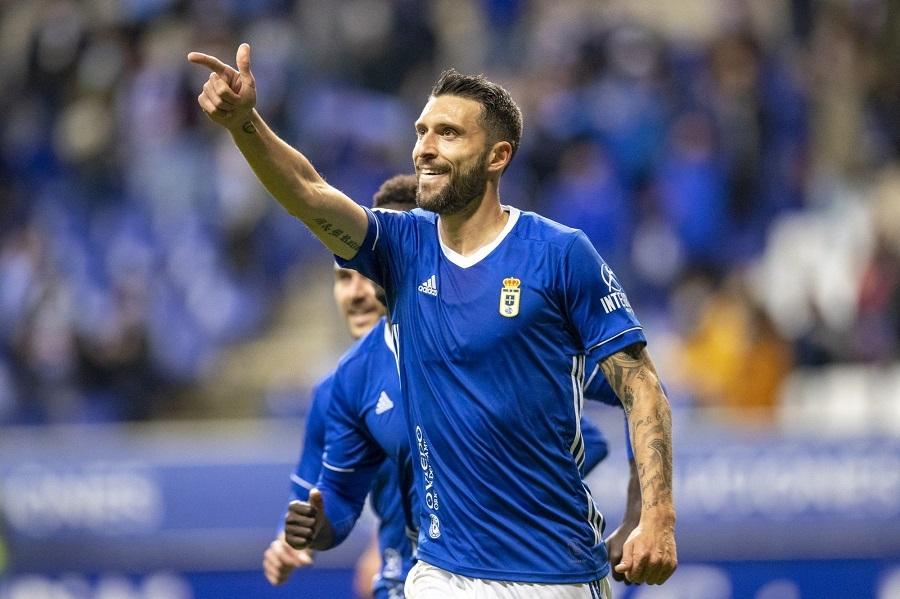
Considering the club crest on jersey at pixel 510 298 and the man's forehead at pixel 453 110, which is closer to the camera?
the club crest on jersey at pixel 510 298

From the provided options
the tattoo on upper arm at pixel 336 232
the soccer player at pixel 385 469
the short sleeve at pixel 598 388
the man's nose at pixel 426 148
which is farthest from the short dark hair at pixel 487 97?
the soccer player at pixel 385 469

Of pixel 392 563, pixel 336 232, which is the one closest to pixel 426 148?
pixel 336 232

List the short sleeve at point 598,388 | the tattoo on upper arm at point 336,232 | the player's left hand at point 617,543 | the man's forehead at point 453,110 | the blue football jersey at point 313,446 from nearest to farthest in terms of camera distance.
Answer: the tattoo on upper arm at point 336,232
the man's forehead at point 453,110
the player's left hand at point 617,543
the short sleeve at point 598,388
the blue football jersey at point 313,446

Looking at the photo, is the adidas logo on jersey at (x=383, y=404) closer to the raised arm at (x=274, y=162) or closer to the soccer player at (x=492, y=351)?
the soccer player at (x=492, y=351)

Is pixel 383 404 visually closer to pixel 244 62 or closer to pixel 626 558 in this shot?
pixel 626 558

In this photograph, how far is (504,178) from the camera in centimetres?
1157

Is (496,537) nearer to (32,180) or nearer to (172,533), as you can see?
(172,533)

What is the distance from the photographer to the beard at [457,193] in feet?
13.7

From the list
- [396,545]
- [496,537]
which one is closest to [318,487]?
[396,545]

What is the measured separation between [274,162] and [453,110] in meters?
0.56

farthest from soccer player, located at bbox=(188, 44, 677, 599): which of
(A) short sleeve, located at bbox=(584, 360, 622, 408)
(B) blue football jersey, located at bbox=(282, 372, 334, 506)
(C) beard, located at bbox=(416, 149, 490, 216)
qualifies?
(B) blue football jersey, located at bbox=(282, 372, 334, 506)

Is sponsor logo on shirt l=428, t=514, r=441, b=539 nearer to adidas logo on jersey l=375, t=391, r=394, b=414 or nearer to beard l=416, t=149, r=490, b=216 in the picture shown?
adidas logo on jersey l=375, t=391, r=394, b=414

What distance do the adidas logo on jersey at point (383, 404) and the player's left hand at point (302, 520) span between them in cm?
37

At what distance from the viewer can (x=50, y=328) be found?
11375 mm
